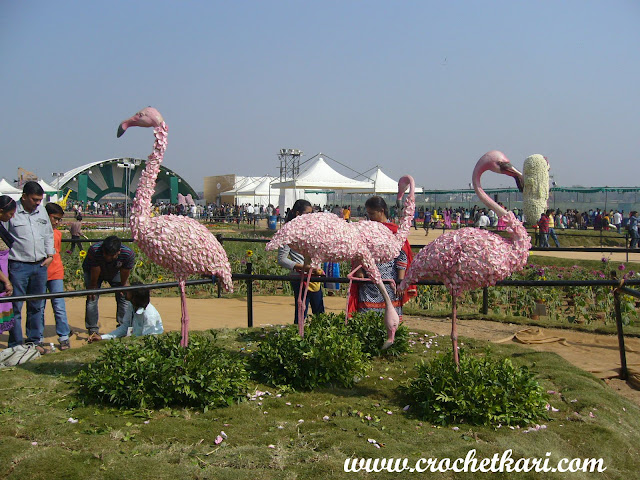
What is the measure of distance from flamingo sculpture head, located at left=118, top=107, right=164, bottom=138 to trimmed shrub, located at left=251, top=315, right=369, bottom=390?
2256 mm

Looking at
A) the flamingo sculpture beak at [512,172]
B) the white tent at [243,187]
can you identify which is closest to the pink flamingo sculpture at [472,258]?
the flamingo sculpture beak at [512,172]

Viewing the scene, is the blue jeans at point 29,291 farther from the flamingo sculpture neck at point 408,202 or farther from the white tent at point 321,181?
the white tent at point 321,181

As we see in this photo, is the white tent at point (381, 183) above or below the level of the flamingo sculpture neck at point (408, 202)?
above

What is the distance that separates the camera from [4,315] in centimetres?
615

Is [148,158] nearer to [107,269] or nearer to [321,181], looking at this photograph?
[107,269]

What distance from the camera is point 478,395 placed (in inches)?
167

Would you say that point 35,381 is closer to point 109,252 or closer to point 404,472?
point 109,252

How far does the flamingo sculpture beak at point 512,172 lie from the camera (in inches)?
185

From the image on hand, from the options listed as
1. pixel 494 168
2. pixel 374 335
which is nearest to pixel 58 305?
pixel 374 335

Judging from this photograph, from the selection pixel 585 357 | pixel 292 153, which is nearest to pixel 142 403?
pixel 585 357

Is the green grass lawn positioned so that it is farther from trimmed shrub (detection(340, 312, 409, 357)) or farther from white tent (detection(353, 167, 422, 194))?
white tent (detection(353, 167, 422, 194))

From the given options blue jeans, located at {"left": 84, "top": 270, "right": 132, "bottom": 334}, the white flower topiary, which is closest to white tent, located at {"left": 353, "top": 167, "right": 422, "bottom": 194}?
the white flower topiary

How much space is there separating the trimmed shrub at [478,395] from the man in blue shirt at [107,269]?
427cm

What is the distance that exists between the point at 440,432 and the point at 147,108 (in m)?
3.61
